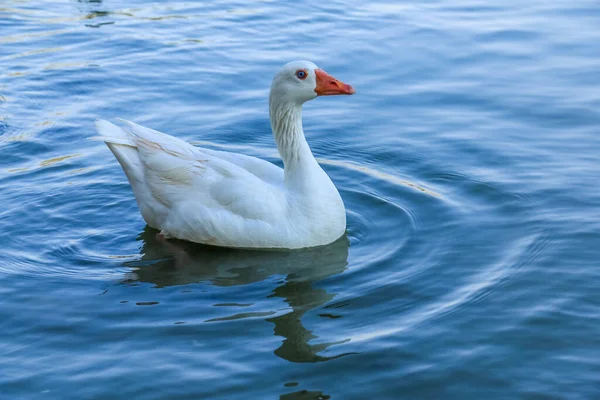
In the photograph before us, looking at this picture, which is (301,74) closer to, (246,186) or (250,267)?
(246,186)

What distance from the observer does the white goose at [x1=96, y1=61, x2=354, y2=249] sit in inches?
327

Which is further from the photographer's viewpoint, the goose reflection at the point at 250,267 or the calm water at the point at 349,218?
the goose reflection at the point at 250,267

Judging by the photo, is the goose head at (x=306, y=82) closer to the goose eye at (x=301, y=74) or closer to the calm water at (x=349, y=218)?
the goose eye at (x=301, y=74)

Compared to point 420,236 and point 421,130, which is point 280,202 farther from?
point 421,130

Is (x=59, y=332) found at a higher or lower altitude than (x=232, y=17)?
lower

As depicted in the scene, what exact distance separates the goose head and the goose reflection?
1406 mm

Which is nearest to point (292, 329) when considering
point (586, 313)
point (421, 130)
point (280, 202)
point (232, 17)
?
point (280, 202)

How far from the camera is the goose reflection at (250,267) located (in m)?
7.50

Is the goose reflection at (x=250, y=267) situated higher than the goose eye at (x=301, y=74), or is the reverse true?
the goose eye at (x=301, y=74)

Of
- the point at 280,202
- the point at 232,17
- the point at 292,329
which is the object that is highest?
the point at 232,17

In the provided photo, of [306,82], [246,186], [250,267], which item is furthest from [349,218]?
[306,82]

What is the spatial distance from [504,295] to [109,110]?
6462 mm

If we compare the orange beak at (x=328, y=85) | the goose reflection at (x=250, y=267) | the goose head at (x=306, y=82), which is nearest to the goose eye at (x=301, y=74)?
the goose head at (x=306, y=82)

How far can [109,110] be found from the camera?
39.1 ft
